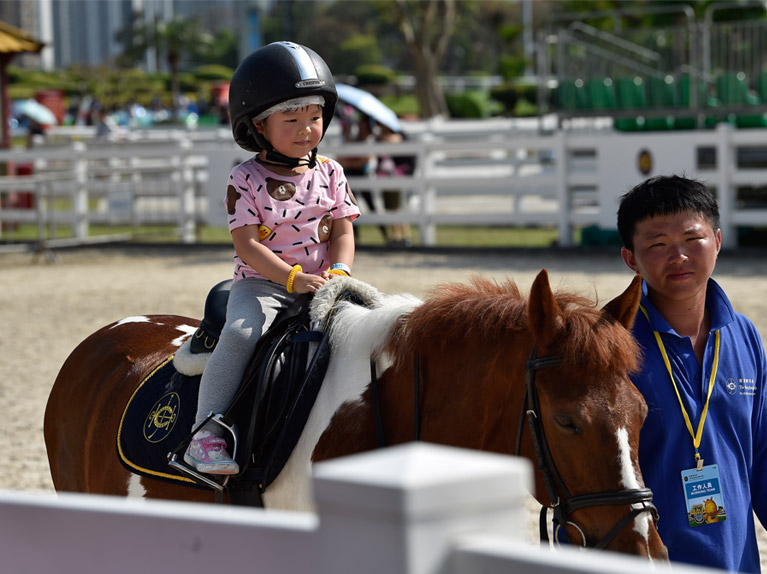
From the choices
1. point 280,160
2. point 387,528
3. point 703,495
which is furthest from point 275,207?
point 387,528

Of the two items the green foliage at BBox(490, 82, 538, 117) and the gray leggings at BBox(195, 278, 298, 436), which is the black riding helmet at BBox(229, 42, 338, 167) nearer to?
the gray leggings at BBox(195, 278, 298, 436)

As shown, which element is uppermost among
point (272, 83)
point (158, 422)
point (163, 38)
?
point (163, 38)

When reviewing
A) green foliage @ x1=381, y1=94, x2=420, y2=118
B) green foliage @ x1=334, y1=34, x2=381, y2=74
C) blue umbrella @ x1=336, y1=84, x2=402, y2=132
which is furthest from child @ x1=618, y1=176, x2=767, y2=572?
green foliage @ x1=334, y1=34, x2=381, y2=74

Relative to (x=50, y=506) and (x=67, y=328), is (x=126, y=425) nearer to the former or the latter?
(x=50, y=506)

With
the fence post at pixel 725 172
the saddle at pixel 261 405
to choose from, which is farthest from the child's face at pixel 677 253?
the fence post at pixel 725 172

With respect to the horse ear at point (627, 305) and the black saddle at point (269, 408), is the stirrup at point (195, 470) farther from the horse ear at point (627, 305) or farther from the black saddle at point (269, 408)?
the horse ear at point (627, 305)

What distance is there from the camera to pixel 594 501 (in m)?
2.53

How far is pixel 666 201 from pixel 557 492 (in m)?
0.91

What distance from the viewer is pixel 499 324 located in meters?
2.89

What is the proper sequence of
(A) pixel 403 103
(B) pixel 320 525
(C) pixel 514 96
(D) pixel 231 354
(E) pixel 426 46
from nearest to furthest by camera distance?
1. (B) pixel 320 525
2. (D) pixel 231 354
3. (E) pixel 426 46
4. (C) pixel 514 96
5. (A) pixel 403 103

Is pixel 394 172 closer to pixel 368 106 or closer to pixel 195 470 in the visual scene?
pixel 368 106

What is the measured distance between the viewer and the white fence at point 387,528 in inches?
49.8

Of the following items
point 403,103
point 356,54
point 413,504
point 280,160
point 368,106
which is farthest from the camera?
point 356,54

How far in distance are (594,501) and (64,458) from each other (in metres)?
2.39
